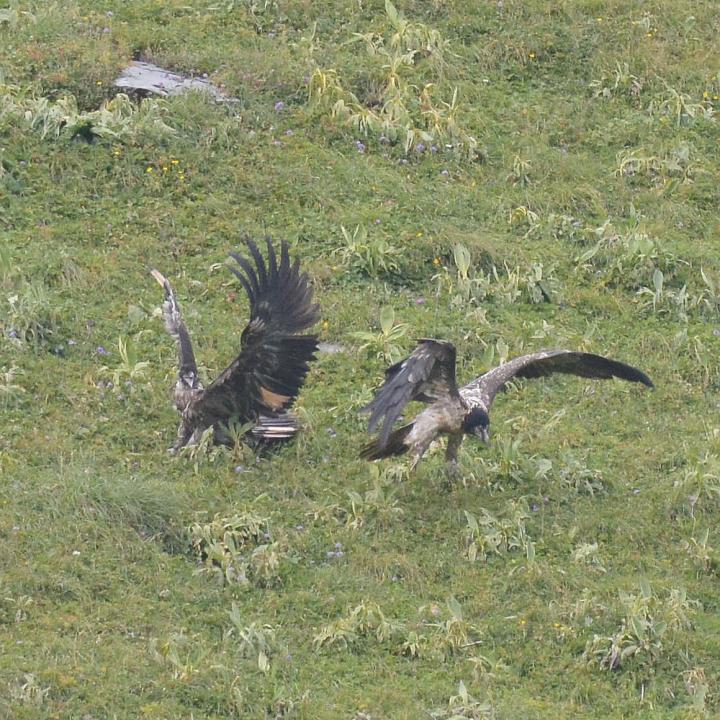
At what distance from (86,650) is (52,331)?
12.9 ft

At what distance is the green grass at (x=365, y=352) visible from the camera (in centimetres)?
984

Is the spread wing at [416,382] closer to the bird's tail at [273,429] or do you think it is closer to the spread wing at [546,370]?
the spread wing at [546,370]

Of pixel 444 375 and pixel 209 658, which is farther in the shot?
pixel 444 375

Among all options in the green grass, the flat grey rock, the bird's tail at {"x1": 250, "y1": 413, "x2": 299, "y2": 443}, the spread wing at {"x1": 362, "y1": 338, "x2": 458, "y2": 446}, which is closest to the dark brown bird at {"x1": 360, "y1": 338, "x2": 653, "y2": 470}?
the spread wing at {"x1": 362, "y1": 338, "x2": 458, "y2": 446}

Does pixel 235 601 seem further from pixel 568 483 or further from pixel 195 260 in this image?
pixel 195 260

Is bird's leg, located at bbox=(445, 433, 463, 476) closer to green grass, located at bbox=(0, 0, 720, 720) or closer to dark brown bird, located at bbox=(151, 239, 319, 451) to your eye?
green grass, located at bbox=(0, 0, 720, 720)

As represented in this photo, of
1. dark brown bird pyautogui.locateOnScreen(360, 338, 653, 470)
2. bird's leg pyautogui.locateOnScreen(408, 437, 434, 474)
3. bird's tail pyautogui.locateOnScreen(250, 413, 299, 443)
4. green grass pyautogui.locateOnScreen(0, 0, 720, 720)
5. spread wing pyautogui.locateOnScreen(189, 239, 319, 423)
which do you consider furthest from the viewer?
bird's tail pyautogui.locateOnScreen(250, 413, 299, 443)

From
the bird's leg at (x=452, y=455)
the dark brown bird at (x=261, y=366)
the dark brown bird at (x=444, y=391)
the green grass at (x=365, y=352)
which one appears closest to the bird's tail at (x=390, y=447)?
the dark brown bird at (x=444, y=391)

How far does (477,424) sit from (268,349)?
1421 mm

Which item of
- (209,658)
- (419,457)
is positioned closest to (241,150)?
(419,457)

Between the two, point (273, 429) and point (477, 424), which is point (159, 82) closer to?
point (273, 429)

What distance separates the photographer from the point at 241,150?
15.7 meters

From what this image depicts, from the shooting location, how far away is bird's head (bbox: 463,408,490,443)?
11445mm

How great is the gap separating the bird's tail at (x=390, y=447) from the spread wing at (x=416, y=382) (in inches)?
8.5
